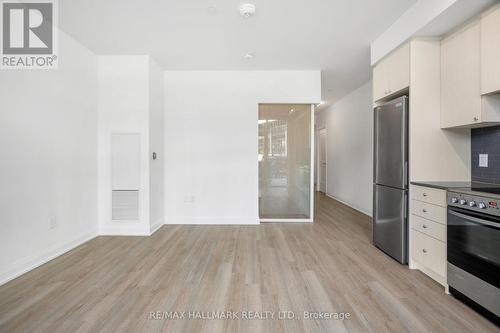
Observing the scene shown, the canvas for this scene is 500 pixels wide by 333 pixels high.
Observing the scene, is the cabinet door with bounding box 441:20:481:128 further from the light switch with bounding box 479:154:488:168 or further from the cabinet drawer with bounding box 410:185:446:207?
the cabinet drawer with bounding box 410:185:446:207

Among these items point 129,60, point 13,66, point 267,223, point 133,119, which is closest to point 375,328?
point 267,223

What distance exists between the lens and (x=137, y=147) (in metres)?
3.52

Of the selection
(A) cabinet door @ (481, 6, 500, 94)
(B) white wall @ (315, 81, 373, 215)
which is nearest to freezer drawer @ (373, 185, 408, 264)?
(A) cabinet door @ (481, 6, 500, 94)

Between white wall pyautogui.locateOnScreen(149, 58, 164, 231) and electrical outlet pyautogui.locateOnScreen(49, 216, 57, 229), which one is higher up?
white wall pyautogui.locateOnScreen(149, 58, 164, 231)

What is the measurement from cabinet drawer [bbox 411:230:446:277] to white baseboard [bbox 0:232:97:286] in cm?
408

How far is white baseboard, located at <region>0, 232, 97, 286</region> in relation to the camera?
7.17ft

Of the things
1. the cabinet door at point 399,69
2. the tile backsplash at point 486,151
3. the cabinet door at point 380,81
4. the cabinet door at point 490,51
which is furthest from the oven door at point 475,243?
the cabinet door at point 380,81

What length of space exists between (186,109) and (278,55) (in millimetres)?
1858

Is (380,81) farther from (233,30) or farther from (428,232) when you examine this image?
(233,30)

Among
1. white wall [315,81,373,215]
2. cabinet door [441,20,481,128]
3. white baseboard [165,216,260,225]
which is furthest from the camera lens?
white wall [315,81,373,215]

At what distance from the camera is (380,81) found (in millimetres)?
2906

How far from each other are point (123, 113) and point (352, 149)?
492 cm

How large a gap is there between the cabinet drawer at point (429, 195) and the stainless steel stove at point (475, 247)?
3.6 inches

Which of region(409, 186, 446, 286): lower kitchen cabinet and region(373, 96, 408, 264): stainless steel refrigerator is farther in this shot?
region(373, 96, 408, 264): stainless steel refrigerator
